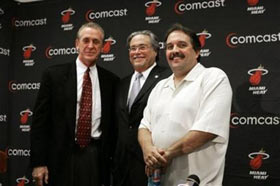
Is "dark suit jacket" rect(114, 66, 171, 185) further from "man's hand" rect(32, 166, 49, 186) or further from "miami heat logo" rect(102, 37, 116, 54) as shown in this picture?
"miami heat logo" rect(102, 37, 116, 54)

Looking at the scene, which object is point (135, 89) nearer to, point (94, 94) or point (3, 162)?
point (94, 94)

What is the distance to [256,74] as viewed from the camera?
10.2 ft

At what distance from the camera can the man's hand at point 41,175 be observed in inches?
105

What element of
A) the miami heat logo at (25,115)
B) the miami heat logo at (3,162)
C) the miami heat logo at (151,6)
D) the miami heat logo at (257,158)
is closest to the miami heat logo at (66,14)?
the miami heat logo at (151,6)

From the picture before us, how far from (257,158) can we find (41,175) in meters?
1.81

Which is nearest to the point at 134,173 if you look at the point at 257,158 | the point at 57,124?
the point at 57,124

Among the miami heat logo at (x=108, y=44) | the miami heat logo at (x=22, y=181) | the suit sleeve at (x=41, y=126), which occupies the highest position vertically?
the miami heat logo at (x=108, y=44)

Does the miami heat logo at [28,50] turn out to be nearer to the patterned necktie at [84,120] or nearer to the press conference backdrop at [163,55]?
the press conference backdrop at [163,55]

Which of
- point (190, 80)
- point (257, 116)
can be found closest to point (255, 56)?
point (257, 116)

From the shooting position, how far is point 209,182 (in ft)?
6.26

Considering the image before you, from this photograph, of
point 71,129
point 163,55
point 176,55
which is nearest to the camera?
point 176,55

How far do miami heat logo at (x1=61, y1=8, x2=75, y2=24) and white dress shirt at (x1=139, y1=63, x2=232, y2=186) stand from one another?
226 cm

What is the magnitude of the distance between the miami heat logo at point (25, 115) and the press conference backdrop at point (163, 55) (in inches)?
0.5

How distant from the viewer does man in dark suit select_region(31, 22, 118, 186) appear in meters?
2.65
